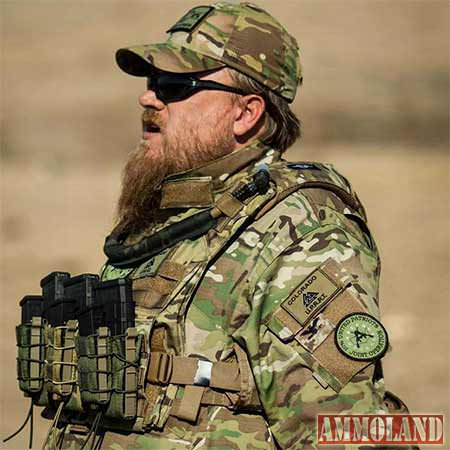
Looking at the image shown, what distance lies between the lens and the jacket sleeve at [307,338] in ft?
11.9

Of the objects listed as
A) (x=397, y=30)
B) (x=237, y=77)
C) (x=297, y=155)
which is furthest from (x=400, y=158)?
(x=237, y=77)

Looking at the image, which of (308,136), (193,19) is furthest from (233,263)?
(308,136)

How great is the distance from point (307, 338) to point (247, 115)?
2.81ft

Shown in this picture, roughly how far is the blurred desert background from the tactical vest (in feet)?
13.9

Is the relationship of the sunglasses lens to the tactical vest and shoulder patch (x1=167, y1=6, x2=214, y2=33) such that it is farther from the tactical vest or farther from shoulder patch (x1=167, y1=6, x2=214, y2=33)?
the tactical vest

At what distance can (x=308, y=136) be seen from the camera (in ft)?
56.5

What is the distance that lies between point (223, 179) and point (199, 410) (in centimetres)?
76

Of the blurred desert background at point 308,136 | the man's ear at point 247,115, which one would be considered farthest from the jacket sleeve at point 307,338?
the blurred desert background at point 308,136

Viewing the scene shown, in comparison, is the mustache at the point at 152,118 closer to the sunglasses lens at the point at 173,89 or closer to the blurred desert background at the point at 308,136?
the sunglasses lens at the point at 173,89

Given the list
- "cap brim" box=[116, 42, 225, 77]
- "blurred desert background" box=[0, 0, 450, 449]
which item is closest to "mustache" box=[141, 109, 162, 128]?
"cap brim" box=[116, 42, 225, 77]

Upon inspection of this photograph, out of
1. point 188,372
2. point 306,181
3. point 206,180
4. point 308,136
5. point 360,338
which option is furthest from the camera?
point 308,136

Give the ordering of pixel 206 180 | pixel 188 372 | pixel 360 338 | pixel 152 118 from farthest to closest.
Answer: pixel 152 118
pixel 206 180
pixel 188 372
pixel 360 338

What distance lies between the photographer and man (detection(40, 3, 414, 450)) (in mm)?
3682

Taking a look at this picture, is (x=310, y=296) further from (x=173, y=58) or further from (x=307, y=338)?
(x=173, y=58)
